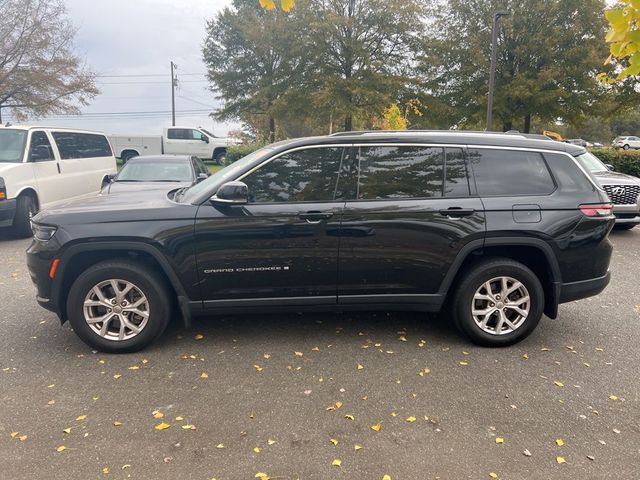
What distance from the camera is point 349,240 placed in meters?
3.88

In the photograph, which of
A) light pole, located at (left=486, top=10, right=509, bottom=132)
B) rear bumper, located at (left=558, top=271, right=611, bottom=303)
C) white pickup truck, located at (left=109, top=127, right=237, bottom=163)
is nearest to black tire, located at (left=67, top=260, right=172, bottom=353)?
rear bumper, located at (left=558, top=271, right=611, bottom=303)

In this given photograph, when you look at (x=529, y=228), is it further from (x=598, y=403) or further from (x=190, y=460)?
(x=190, y=460)

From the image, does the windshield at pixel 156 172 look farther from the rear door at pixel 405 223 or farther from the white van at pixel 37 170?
the rear door at pixel 405 223

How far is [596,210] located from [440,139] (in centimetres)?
146

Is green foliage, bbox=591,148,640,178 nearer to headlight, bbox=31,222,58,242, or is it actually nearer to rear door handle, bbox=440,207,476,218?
rear door handle, bbox=440,207,476,218

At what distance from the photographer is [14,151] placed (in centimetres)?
849

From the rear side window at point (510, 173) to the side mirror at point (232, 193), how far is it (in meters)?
1.96

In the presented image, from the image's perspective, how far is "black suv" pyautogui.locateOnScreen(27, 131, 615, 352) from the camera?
150 inches

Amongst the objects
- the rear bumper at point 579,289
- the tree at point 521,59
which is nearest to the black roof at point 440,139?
the rear bumper at point 579,289

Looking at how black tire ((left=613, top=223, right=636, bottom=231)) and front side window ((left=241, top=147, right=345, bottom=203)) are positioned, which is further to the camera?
black tire ((left=613, top=223, right=636, bottom=231))

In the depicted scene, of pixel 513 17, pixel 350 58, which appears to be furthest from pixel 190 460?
pixel 513 17

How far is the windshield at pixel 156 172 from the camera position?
29.2 feet

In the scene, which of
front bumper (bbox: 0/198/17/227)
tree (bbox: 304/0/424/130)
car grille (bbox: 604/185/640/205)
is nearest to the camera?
front bumper (bbox: 0/198/17/227)

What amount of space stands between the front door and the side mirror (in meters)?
0.09
